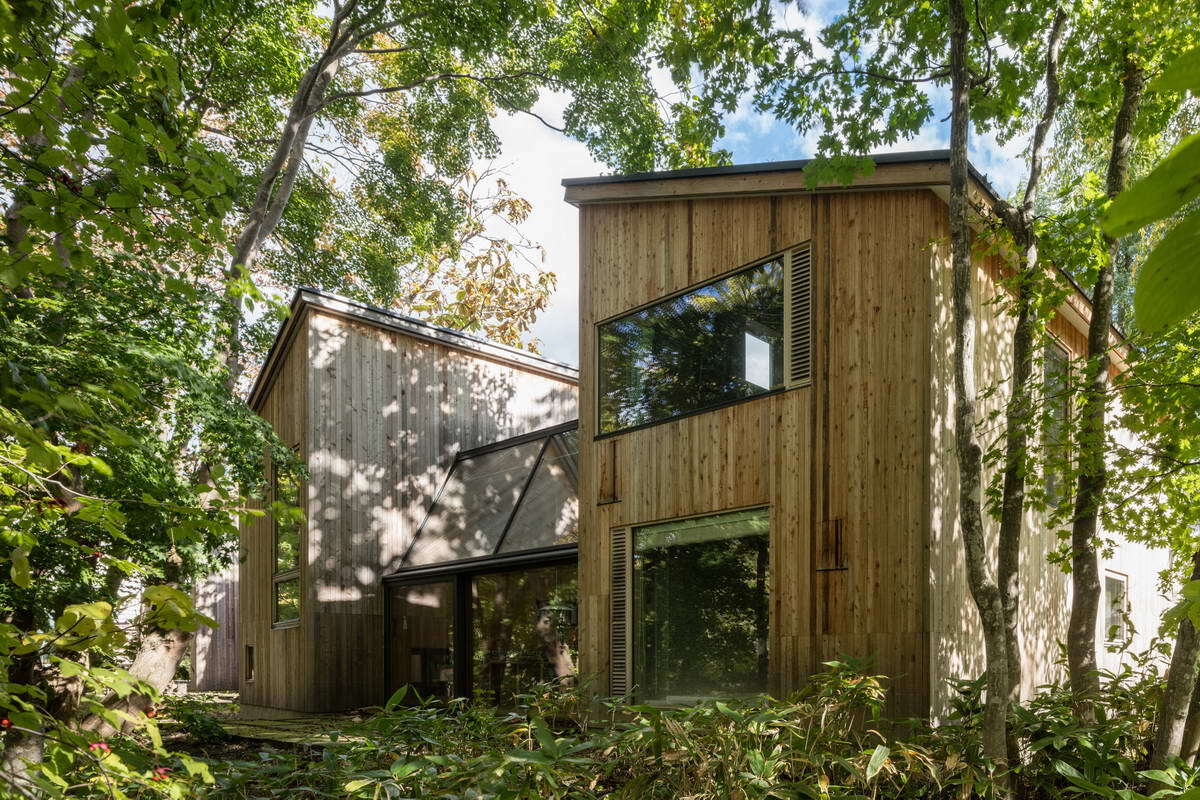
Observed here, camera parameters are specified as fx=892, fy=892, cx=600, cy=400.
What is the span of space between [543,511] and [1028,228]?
612 cm

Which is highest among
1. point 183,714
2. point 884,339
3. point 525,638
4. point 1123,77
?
point 1123,77

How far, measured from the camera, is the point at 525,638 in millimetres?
9414

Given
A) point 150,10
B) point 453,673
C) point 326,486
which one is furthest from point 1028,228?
point 326,486

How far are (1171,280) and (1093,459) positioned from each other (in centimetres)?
582

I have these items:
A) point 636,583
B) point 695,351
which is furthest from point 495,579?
point 695,351

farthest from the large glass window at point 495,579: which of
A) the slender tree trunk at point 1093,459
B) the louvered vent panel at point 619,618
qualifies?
the slender tree trunk at point 1093,459

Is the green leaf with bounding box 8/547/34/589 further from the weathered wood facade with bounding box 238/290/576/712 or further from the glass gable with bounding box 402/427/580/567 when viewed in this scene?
the weathered wood facade with bounding box 238/290/576/712

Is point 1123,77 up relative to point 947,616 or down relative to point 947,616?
up

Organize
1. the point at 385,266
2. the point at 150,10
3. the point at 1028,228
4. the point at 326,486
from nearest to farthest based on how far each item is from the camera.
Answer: the point at 150,10 < the point at 1028,228 < the point at 326,486 < the point at 385,266

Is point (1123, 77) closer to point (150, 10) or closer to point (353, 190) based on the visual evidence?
point (150, 10)

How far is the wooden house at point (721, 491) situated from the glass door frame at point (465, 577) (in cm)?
3

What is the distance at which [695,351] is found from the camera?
298 inches

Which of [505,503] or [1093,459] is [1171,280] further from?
[505,503]

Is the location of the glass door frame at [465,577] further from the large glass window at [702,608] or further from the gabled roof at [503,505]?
the large glass window at [702,608]
